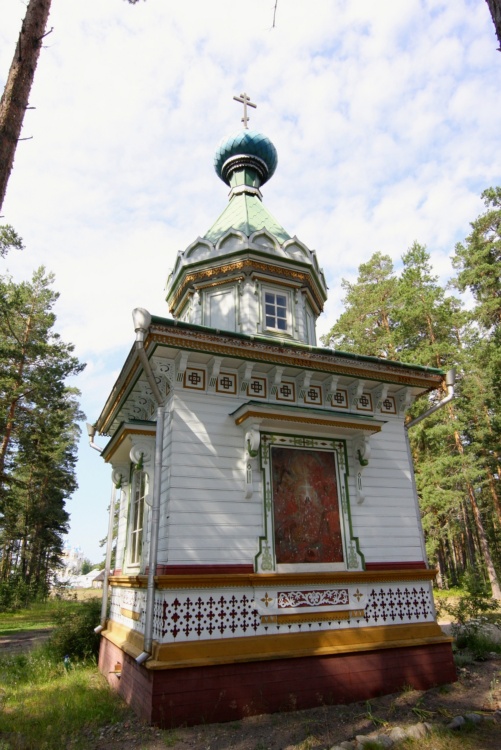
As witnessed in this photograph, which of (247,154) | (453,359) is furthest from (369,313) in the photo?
(247,154)

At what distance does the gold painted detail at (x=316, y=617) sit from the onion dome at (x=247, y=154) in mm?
11508

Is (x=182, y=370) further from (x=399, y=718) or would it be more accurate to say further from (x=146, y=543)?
(x=399, y=718)

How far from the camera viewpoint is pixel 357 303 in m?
31.4

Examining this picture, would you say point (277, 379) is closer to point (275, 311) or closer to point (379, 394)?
point (379, 394)

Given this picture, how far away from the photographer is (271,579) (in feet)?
23.6

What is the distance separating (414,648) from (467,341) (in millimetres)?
24053

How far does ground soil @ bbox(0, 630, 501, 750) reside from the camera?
5.68 m

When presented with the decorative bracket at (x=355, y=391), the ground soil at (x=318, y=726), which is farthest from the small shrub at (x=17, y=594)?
the decorative bracket at (x=355, y=391)

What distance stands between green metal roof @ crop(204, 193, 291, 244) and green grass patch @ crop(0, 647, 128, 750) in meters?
9.25

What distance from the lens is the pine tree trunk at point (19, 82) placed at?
5.66 meters

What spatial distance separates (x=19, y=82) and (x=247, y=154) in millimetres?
8761

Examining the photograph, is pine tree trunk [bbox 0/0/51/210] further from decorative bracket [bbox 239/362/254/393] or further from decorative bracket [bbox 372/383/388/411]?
decorative bracket [bbox 372/383/388/411]

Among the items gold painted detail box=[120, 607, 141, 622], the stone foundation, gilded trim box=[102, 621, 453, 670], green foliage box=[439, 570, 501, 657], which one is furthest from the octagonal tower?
green foliage box=[439, 570, 501, 657]

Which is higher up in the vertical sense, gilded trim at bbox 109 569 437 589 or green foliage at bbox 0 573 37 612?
gilded trim at bbox 109 569 437 589
